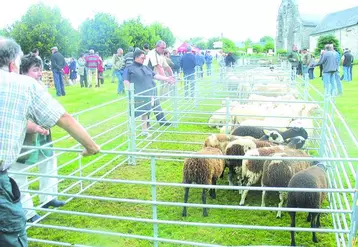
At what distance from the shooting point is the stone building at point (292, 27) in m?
62.8

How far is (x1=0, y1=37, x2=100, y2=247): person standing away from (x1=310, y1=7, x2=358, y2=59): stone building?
48.0m

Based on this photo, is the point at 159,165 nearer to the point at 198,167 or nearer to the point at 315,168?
the point at 198,167

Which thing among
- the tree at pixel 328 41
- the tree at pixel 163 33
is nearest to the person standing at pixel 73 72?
the tree at pixel 328 41

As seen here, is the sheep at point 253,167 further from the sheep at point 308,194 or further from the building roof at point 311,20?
the building roof at point 311,20

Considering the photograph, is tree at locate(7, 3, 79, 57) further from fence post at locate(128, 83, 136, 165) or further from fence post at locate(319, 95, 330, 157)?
fence post at locate(319, 95, 330, 157)

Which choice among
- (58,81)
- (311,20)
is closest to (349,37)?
(311,20)

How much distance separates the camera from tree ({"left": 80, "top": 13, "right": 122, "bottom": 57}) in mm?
36750

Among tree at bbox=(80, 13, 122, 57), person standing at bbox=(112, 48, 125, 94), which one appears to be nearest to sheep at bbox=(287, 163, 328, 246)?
person standing at bbox=(112, 48, 125, 94)

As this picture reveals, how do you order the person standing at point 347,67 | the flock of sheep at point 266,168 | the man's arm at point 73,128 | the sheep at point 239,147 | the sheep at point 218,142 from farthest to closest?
the person standing at point 347,67, the sheep at point 218,142, the sheep at point 239,147, the flock of sheep at point 266,168, the man's arm at point 73,128

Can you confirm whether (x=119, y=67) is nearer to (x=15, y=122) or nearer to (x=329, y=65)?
(x=329, y=65)

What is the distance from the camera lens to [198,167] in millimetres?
4793

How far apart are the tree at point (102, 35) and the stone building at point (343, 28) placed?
92.3 feet

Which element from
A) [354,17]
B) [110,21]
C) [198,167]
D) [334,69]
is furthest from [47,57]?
[354,17]

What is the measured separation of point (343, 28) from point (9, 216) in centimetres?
5355
